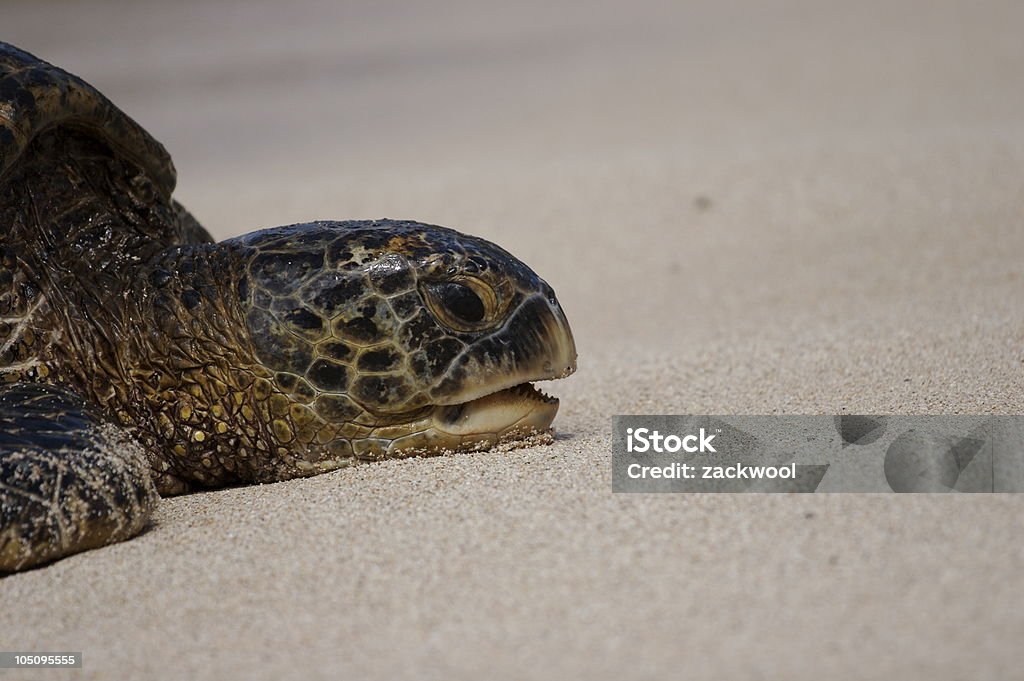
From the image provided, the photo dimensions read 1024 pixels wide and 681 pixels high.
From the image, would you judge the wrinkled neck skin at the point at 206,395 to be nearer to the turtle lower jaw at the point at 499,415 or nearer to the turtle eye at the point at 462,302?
the turtle lower jaw at the point at 499,415

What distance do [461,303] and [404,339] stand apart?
153mm

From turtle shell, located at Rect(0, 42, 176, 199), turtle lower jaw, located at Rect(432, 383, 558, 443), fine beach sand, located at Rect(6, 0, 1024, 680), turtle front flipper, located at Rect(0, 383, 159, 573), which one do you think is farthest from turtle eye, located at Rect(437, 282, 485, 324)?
turtle shell, located at Rect(0, 42, 176, 199)

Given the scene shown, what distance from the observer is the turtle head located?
239 centimetres

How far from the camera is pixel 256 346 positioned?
2.44 m

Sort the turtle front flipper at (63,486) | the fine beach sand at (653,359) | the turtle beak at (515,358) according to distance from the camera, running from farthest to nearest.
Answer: the turtle beak at (515,358) → the turtle front flipper at (63,486) → the fine beach sand at (653,359)

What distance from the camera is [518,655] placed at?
1.57 m

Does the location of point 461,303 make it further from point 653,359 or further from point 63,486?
point 653,359

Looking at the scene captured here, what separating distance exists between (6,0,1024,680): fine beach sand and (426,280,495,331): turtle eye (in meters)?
0.32

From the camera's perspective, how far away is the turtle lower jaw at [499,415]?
2.43 metres

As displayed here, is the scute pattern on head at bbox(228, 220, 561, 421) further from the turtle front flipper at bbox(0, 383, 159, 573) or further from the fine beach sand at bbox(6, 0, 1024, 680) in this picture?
the turtle front flipper at bbox(0, 383, 159, 573)

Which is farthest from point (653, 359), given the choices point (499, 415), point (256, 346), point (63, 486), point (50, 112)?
point (63, 486)

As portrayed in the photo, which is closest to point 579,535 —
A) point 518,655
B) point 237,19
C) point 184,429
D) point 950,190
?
point 518,655

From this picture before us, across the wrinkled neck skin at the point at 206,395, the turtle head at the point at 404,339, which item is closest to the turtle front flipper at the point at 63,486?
the wrinkled neck skin at the point at 206,395

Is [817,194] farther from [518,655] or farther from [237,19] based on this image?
[237,19]
